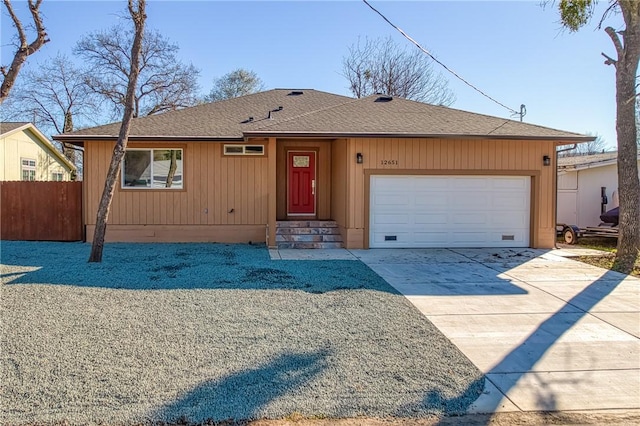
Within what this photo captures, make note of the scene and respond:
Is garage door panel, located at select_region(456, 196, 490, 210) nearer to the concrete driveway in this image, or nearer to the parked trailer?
the concrete driveway

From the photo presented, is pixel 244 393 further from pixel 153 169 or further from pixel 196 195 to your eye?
pixel 153 169

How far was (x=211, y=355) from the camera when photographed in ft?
14.0

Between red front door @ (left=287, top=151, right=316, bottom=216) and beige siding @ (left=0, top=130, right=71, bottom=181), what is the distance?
515 inches

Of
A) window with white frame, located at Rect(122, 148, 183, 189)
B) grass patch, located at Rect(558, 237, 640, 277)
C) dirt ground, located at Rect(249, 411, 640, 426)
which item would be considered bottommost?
dirt ground, located at Rect(249, 411, 640, 426)

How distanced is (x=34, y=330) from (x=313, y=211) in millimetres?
8858

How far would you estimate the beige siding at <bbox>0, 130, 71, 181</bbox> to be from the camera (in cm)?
1936

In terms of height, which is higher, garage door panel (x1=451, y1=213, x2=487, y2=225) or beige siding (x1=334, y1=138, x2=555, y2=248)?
beige siding (x1=334, y1=138, x2=555, y2=248)

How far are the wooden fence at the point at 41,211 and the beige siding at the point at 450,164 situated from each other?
23.1 ft

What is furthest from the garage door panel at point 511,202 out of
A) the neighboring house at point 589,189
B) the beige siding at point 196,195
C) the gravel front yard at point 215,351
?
the beige siding at point 196,195

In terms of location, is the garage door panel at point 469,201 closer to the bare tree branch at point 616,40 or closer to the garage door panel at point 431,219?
the garage door panel at point 431,219

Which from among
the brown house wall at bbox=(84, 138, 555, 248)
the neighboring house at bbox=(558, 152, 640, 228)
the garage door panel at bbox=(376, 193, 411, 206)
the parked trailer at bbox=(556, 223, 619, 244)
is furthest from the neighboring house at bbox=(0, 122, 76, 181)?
the neighboring house at bbox=(558, 152, 640, 228)

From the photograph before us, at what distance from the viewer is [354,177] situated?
11.0 metres

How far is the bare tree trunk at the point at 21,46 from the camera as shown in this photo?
768 cm

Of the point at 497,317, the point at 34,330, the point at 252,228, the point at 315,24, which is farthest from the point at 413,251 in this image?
the point at 34,330
